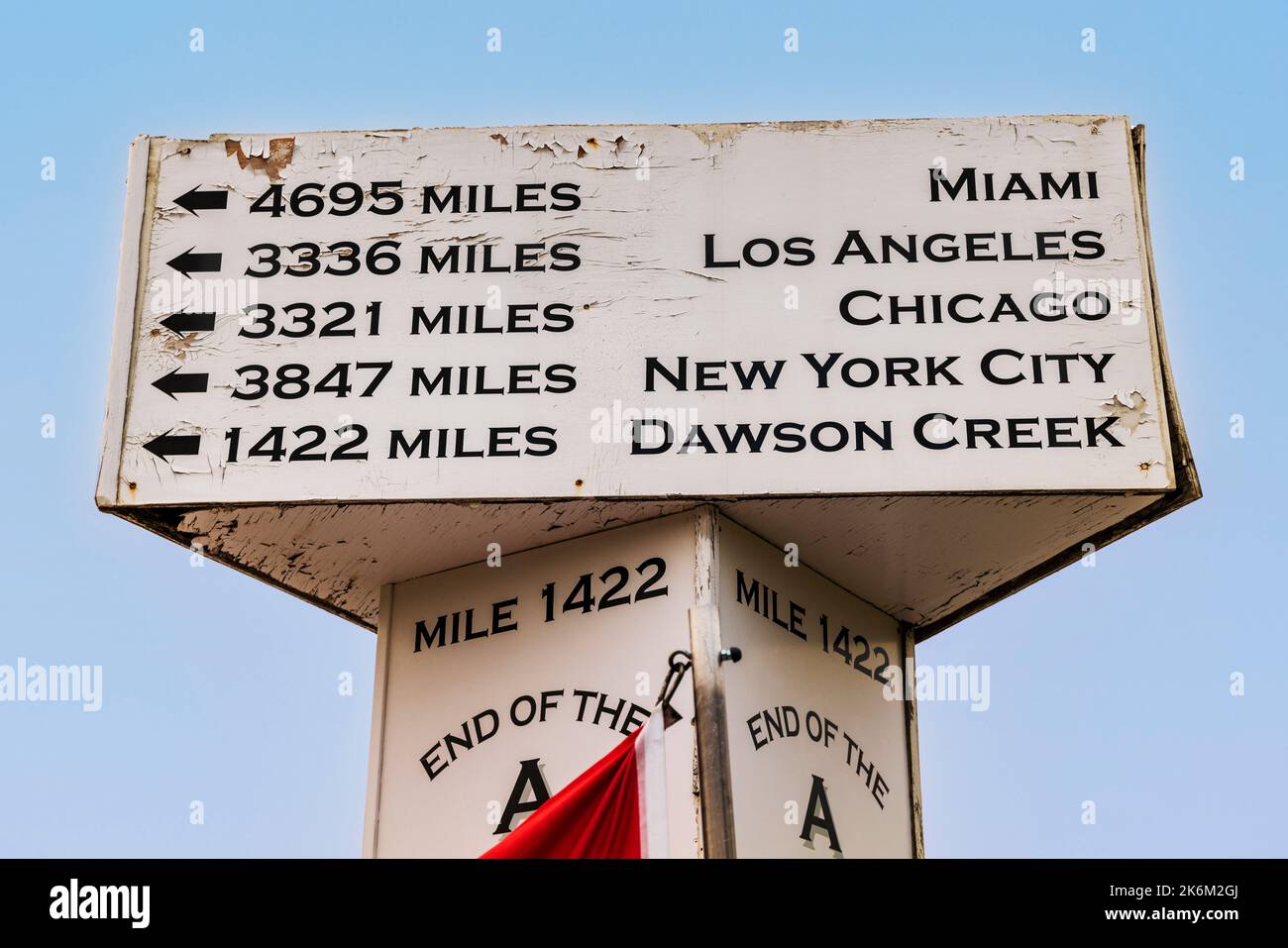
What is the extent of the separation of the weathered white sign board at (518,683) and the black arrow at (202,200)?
5.57 ft

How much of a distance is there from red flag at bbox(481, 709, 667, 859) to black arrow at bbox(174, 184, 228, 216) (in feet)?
9.37

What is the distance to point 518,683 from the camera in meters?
7.45

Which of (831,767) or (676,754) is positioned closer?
(676,754)

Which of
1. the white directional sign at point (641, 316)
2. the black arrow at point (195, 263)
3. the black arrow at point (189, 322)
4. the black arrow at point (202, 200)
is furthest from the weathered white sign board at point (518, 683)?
the black arrow at point (202, 200)

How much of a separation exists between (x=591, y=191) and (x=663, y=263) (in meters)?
0.45

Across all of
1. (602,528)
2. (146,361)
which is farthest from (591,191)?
(146,361)

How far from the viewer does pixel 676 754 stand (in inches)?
269

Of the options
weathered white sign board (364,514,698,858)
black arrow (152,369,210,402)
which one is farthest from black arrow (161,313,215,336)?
weathered white sign board (364,514,698,858)

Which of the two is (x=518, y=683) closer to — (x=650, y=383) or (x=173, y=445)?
(x=650, y=383)

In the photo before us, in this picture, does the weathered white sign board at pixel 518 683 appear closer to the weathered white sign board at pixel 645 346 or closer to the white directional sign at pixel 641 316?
the weathered white sign board at pixel 645 346

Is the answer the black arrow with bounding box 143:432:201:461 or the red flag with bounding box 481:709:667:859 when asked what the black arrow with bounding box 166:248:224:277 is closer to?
the black arrow with bounding box 143:432:201:461

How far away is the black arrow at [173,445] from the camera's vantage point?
23.8 ft
